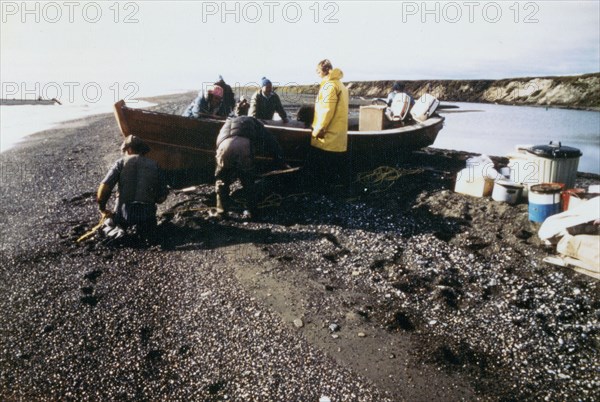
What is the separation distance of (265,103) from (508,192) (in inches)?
246

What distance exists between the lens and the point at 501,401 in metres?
3.97

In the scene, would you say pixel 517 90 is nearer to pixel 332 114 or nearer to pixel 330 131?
pixel 330 131

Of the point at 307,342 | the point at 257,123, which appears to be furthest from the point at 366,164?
the point at 307,342

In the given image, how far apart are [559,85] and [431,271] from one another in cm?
7052

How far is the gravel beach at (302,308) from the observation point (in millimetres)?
4234

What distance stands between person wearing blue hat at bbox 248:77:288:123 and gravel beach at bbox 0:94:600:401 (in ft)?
10.6

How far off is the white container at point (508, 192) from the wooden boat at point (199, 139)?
2862 millimetres

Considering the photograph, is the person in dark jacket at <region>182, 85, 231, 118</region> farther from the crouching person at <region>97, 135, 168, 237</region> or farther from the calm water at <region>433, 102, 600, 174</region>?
the calm water at <region>433, 102, 600, 174</region>

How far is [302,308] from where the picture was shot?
5430 mm

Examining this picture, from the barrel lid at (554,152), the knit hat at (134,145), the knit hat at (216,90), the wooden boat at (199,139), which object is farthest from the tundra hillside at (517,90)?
the knit hat at (134,145)

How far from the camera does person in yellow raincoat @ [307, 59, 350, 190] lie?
8211 mm

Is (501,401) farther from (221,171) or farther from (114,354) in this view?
(221,171)

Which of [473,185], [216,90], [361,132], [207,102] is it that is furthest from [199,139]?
[473,185]

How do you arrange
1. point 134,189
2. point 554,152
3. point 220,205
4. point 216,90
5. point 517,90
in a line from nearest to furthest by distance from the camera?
point 134,189, point 554,152, point 220,205, point 216,90, point 517,90
